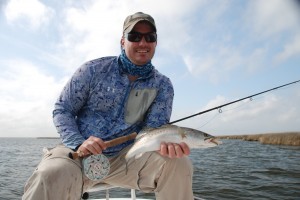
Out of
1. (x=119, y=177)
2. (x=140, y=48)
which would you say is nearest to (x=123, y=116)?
(x=119, y=177)

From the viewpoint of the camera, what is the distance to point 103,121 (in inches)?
148

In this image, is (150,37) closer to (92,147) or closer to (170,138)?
(170,138)

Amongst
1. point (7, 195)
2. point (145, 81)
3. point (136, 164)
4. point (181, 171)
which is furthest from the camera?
point (7, 195)

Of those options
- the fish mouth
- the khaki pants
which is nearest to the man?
the khaki pants

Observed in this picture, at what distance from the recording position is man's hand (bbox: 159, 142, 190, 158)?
9.90 ft

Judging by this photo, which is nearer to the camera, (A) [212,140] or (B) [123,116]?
(A) [212,140]

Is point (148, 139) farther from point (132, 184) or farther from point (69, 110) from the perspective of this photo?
point (69, 110)

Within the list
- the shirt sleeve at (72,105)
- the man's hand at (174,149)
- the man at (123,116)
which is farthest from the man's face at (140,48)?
the man's hand at (174,149)

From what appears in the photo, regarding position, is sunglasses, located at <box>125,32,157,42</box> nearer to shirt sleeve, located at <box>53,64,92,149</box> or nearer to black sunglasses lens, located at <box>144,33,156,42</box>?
black sunglasses lens, located at <box>144,33,156,42</box>

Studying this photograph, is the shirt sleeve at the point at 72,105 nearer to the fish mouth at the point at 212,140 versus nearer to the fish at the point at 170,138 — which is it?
the fish at the point at 170,138

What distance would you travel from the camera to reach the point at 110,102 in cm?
382

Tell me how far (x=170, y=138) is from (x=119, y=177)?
0.85 metres

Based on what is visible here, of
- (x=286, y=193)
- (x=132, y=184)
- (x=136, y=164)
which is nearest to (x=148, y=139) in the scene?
(x=136, y=164)

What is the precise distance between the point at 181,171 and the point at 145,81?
4.71ft
